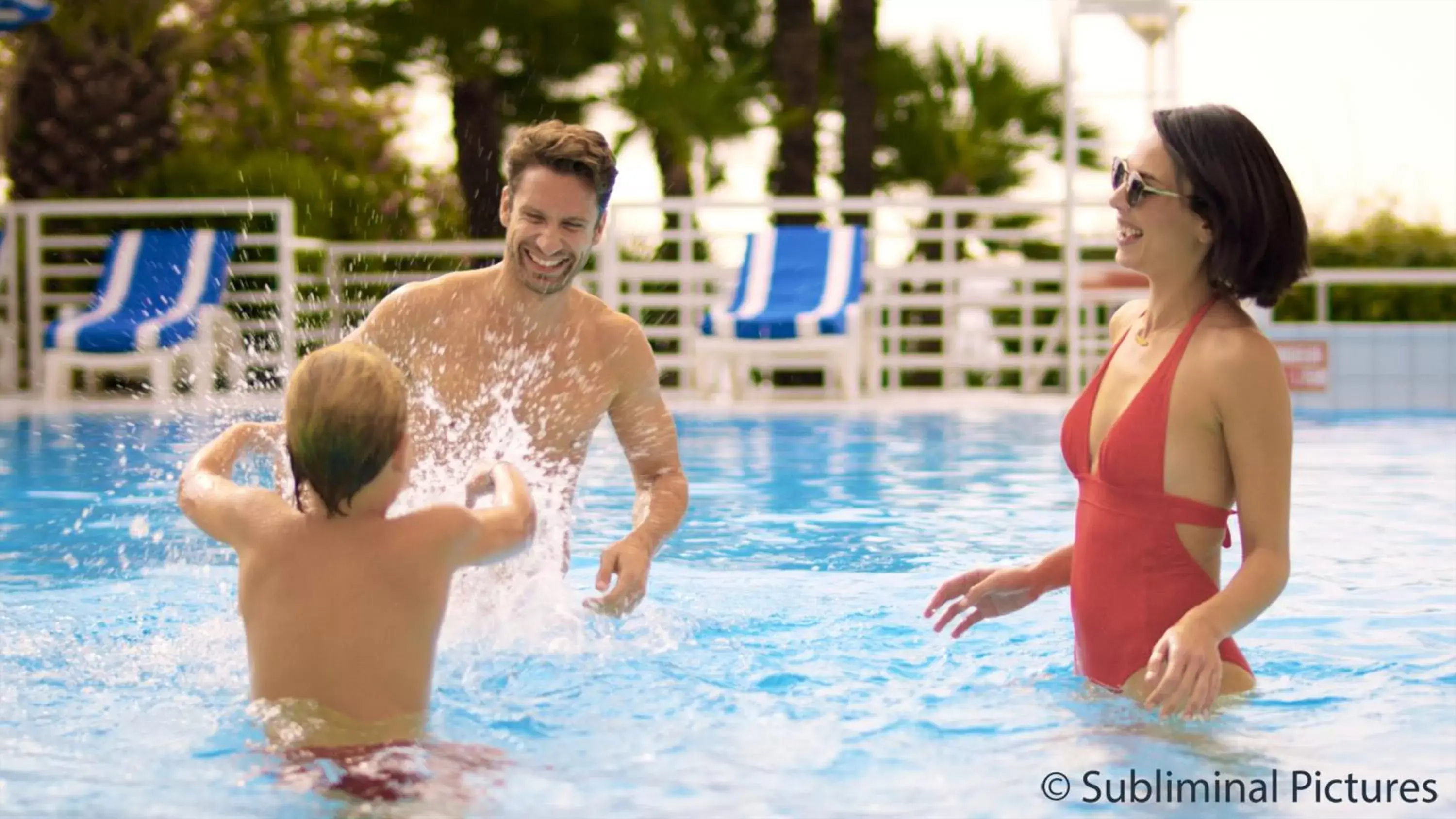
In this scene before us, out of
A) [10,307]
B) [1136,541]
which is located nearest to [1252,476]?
[1136,541]

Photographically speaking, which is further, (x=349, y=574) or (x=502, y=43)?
(x=502, y=43)

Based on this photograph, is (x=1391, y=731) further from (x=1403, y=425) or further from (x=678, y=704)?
(x=1403, y=425)

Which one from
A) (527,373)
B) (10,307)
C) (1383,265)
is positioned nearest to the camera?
(527,373)

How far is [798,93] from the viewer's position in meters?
16.7

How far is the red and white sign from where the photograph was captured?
12203mm

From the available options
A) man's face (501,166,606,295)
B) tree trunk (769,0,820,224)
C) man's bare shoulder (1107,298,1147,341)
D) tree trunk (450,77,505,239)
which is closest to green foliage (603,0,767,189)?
tree trunk (769,0,820,224)

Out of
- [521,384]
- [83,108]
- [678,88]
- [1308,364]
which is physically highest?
[678,88]

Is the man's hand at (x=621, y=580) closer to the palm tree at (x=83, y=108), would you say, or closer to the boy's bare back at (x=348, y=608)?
the boy's bare back at (x=348, y=608)

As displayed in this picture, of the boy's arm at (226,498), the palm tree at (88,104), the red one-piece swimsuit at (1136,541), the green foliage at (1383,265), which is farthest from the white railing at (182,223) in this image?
the red one-piece swimsuit at (1136,541)

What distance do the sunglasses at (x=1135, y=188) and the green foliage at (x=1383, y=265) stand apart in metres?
12.2

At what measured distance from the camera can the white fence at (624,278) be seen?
12.8 m

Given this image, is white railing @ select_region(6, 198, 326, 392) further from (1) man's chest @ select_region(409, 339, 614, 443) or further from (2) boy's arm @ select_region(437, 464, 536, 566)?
(2) boy's arm @ select_region(437, 464, 536, 566)

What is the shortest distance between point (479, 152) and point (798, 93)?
10.5 ft

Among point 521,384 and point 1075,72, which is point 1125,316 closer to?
point 521,384
